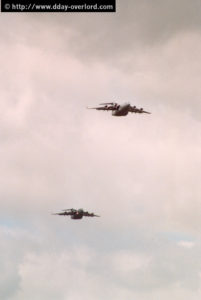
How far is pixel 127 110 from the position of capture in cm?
16575

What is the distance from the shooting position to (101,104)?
169000 mm

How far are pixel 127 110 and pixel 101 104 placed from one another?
769 centimetres

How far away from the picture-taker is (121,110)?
166 meters

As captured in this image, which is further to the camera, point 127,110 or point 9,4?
point 127,110

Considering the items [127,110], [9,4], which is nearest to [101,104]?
[127,110]

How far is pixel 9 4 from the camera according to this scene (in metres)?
143

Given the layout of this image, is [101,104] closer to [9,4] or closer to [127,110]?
[127,110]

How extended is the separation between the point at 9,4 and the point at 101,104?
39062 mm

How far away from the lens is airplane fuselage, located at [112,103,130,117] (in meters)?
164

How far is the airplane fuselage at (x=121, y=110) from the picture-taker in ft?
539

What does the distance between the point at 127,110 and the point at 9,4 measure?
1654 inches

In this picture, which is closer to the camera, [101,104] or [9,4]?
[9,4]
